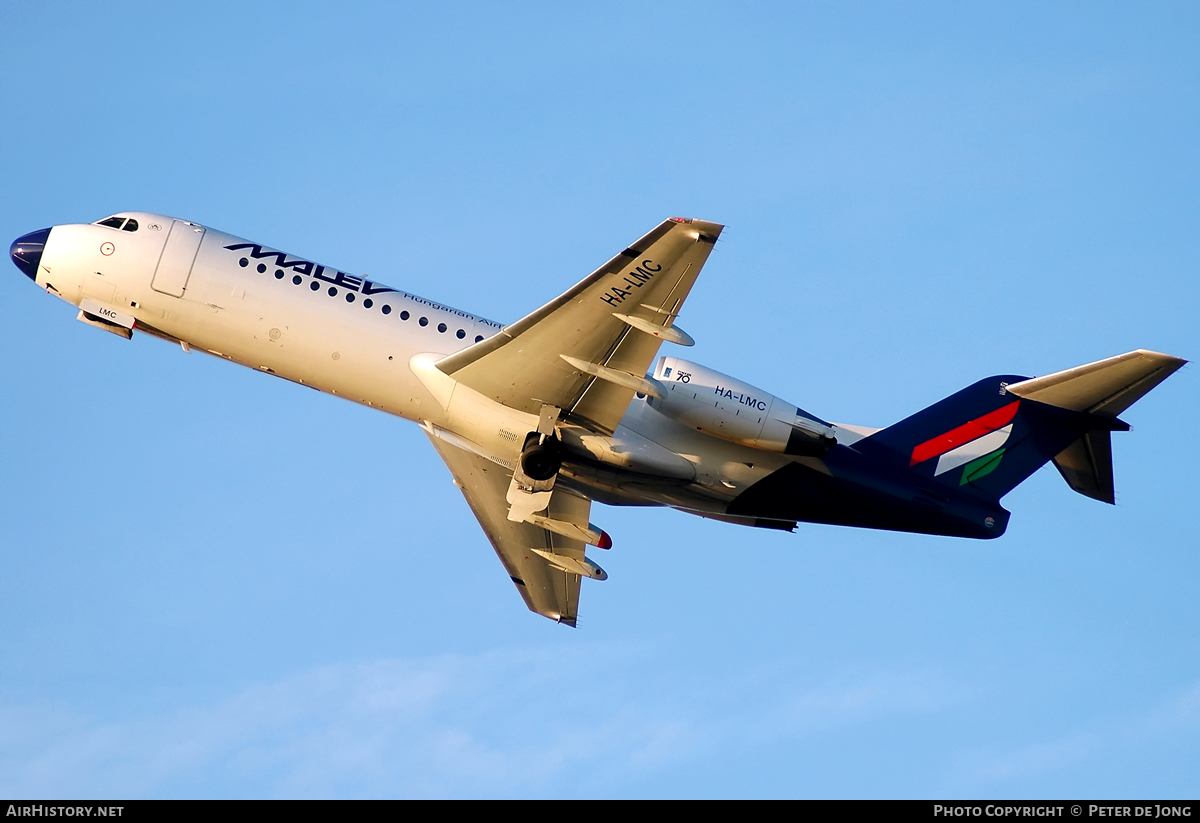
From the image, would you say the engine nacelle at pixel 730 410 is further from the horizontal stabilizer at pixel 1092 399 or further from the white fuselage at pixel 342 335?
the horizontal stabilizer at pixel 1092 399

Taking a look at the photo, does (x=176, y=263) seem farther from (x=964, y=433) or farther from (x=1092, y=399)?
(x=1092, y=399)

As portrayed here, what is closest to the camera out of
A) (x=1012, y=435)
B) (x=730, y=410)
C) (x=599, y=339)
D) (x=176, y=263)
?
(x=599, y=339)

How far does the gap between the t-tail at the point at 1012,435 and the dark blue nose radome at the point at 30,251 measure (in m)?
16.8

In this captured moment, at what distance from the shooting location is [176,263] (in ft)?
76.3

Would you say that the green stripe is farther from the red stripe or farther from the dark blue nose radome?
the dark blue nose radome

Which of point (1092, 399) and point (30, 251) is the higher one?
point (30, 251)

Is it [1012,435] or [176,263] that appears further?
[1012,435]

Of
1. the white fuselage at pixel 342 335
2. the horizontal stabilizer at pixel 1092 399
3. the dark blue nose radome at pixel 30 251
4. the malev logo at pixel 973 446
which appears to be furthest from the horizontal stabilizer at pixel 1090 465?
the dark blue nose radome at pixel 30 251

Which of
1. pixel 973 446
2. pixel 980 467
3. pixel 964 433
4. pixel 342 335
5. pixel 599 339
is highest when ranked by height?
pixel 342 335

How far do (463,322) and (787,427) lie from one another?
21.3 ft

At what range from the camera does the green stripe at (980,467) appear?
77.4ft

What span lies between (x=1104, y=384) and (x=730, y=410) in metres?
7.32

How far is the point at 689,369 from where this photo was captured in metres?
20.9

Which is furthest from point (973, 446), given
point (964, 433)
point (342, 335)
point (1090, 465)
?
point (342, 335)
